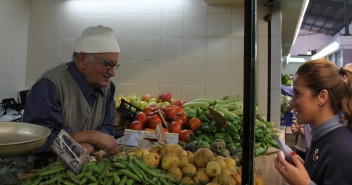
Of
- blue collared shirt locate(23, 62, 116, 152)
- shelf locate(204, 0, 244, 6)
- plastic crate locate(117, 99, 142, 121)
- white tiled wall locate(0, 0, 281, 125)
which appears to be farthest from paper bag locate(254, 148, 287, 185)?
shelf locate(204, 0, 244, 6)

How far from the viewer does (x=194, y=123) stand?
3447 millimetres

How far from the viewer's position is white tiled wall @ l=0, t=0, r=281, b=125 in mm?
4543

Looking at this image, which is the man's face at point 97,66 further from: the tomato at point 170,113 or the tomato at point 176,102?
the tomato at point 176,102

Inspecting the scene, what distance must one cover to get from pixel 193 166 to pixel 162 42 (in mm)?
3118

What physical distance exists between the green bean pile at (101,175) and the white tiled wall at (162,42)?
A: 10.5ft

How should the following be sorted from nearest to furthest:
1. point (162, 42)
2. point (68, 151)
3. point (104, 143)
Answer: point (68, 151)
point (104, 143)
point (162, 42)

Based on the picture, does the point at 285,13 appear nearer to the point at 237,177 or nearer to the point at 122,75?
the point at 122,75

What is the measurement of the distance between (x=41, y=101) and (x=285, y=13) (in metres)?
A: 4.30

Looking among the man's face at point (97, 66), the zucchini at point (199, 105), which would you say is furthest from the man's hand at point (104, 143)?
the zucchini at point (199, 105)

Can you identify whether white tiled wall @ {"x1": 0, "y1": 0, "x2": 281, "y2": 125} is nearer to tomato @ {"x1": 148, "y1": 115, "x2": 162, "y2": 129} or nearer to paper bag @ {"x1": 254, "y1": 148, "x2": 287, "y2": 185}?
tomato @ {"x1": 148, "y1": 115, "x2": 162, "y2": 129}

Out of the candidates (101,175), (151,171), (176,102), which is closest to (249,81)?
(151,171)

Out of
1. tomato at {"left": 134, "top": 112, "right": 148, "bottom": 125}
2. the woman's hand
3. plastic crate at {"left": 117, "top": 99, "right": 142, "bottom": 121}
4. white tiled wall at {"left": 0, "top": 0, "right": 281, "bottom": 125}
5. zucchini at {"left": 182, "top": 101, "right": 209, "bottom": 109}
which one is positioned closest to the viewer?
the woman's hand

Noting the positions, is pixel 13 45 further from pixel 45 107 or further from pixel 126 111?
pixel 45 107

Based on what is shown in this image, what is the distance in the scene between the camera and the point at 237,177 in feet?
6.07
